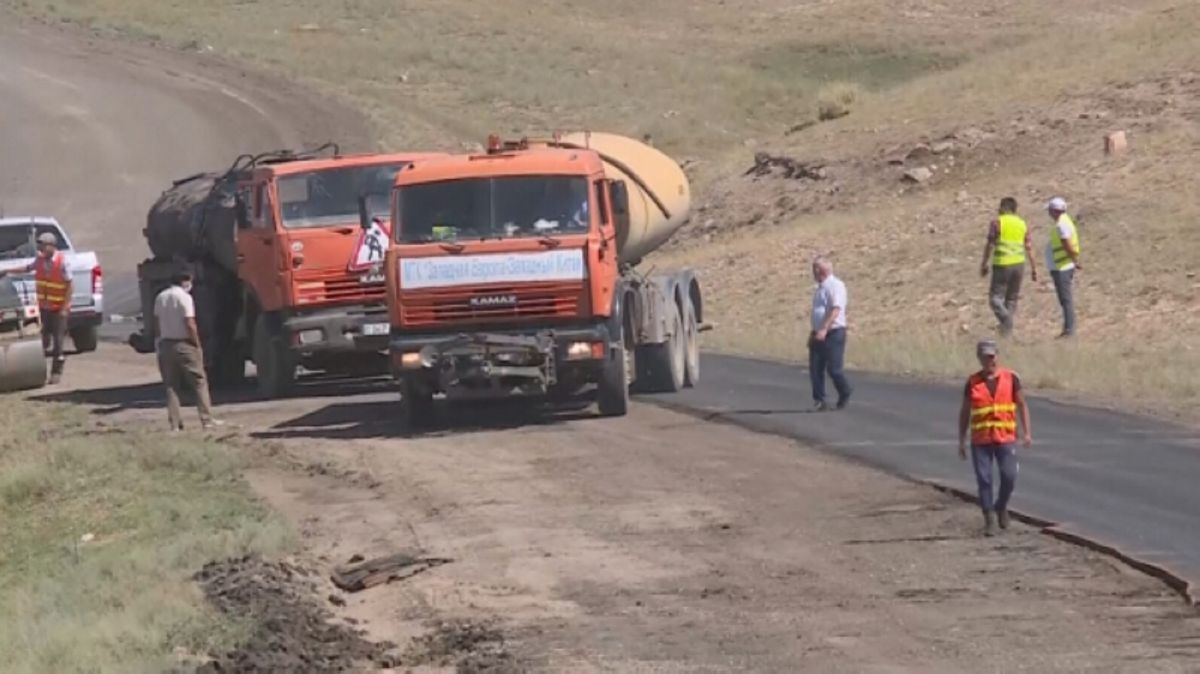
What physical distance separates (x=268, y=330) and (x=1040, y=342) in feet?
31.9

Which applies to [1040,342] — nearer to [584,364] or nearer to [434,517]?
[584,364]

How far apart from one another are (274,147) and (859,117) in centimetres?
1348

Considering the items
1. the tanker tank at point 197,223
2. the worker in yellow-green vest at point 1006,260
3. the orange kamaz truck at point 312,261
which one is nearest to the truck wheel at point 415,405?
the orange kamaz truck at point 312,261

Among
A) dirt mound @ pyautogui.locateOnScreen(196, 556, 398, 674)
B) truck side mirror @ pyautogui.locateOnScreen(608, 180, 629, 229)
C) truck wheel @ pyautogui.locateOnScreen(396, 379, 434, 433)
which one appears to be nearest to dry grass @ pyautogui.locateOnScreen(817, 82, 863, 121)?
truck side mirror @ pyautogui.locateOnScreen(608, 180, 629, 229)

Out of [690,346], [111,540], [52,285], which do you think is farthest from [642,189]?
[52,285]

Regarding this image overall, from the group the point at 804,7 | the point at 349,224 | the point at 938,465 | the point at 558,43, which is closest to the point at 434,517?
the point at 938,465

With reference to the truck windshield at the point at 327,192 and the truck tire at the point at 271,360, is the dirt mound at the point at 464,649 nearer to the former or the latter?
the truck windshield at the point at 327,192

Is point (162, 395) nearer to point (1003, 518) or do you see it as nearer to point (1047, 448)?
Result: point (1047, 448)

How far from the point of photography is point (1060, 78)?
46.3 m

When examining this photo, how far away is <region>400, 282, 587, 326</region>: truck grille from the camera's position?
69.7 ft

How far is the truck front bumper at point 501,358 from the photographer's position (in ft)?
69.2

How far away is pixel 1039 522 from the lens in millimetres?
15328

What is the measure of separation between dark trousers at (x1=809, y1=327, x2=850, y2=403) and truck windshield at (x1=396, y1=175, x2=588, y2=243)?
8.04ft

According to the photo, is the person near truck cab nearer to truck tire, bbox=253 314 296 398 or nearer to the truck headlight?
truck tire, bbox=253 314 296 398
